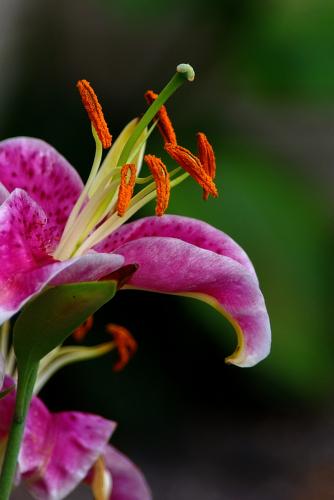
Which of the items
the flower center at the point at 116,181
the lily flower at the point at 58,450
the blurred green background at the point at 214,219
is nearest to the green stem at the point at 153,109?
the flower center at the point at 116,181

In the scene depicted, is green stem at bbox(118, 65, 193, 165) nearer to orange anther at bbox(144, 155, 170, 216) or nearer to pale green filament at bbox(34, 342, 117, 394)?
orange anther at bbox(144, 155, 170, 216)

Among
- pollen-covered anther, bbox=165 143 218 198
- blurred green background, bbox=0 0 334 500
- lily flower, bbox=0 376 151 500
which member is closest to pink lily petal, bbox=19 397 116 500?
lily flower, bbox=0 376 151 500

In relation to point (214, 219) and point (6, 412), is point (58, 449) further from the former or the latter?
point (214, 219)

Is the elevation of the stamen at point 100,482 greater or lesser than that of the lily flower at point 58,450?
lesser

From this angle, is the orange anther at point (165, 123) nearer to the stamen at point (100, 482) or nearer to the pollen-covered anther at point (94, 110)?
the pollen-covered anther at point (94, 110)

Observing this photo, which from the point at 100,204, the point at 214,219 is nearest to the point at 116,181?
the point at 100,204

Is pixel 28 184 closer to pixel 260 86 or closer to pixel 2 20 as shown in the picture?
pixel 260 86

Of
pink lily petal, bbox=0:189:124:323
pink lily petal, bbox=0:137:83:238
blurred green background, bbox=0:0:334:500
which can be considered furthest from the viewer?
blurred green background, bbox=0:0:334:500
